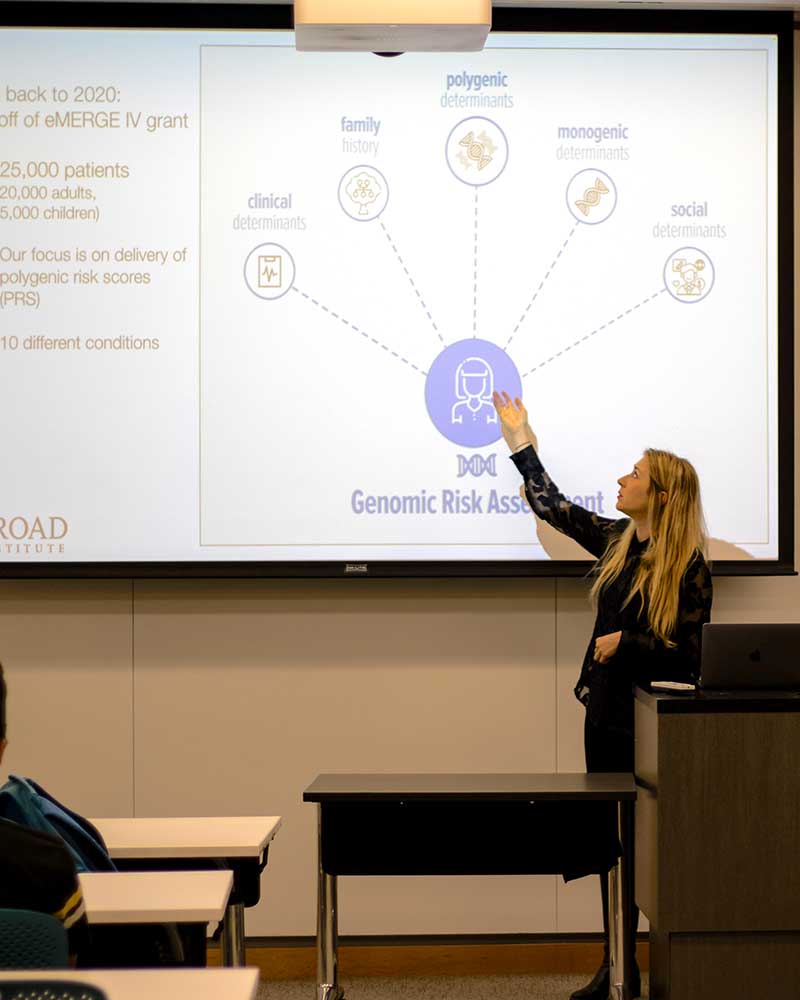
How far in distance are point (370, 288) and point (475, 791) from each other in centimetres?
178

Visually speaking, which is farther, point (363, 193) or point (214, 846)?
point (363, 193)

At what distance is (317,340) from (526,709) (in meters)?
1.44

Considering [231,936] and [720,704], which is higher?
[720,704]

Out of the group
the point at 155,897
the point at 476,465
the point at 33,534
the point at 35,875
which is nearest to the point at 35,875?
the point at 35,875

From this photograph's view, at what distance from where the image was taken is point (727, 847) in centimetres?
292

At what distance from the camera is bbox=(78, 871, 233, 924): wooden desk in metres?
2.09

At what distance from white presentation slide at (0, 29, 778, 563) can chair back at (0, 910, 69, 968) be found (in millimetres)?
2502

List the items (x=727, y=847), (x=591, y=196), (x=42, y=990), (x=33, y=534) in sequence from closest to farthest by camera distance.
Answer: (x=42, y=990) < (x=727, y=847) < (x=33, y=534) < (x=591, y=196)

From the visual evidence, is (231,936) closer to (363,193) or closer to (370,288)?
(370,288)

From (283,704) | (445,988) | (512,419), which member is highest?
(512,419)

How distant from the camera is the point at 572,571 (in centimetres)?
407

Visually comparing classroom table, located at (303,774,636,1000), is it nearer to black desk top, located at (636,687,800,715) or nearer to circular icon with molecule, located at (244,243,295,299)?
black desk top, located at (636,687,800,715)

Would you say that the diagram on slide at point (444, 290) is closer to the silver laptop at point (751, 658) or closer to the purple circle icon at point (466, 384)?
the purple circle icon at point (466, 384)

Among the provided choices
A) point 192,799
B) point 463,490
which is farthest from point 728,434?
point 192,799
